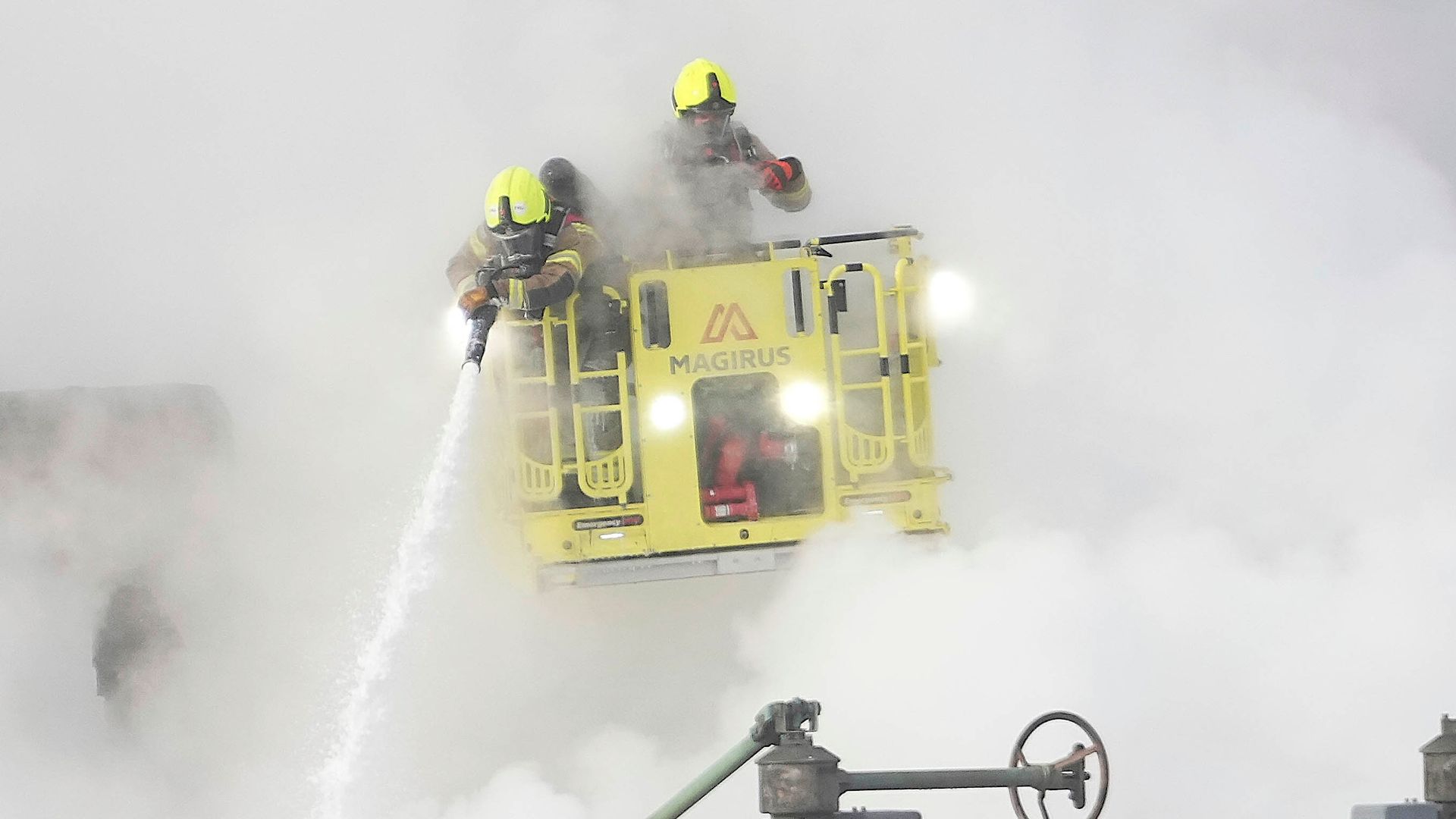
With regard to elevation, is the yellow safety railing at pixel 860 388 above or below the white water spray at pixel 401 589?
above

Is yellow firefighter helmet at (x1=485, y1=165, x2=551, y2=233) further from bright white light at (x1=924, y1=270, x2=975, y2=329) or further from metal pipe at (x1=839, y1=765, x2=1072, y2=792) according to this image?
metal pipe at (x1=839, y1=765, x2=1072, y2=792)

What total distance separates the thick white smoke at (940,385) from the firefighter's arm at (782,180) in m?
1.20

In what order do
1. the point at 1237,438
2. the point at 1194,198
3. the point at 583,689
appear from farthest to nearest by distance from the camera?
the point at 1194,198 → the point at 1237,438 → the point at 583,689

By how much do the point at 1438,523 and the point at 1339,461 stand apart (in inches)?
30.0

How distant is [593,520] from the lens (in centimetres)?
974

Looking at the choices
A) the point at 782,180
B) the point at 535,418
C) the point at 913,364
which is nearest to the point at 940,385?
the point at 913,364

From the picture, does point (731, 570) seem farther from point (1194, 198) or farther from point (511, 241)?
point (1194, 198)

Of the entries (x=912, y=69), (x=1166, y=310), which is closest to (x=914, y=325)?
(x=1166, y=310)

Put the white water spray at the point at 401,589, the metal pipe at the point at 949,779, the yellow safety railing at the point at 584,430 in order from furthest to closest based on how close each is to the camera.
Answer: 1. the yellow safety railing at the point at 584,430
2. the white water spray at the point at 401,589
3. the metal pipe at the point at 949,779

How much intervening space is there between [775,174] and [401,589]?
273 centimetres

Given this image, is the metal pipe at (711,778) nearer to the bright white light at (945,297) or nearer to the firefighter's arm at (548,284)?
the firefighter's arm at (548,284)

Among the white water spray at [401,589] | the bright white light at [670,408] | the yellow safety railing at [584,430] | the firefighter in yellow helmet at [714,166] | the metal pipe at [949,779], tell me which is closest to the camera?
the metal pipe at [949,779]

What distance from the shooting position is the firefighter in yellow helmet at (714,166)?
10.2m

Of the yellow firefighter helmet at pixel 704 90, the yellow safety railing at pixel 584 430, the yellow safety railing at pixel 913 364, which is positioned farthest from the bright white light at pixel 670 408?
the yellow firefighter helmet at pixel 704 90
